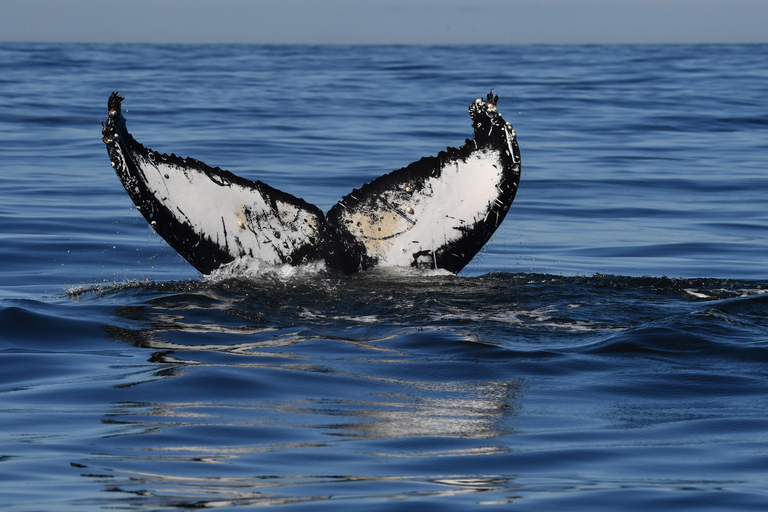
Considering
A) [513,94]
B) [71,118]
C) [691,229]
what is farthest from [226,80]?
[691,229]

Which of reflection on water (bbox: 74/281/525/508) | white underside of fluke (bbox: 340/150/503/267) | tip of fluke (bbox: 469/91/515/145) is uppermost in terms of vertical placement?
tip of fluke (bbox: 469/91/515/145)

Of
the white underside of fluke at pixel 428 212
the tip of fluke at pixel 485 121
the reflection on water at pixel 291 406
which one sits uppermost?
the tip of fluke at pixel 485 121

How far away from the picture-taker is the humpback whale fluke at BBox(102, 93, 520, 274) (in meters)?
6.61

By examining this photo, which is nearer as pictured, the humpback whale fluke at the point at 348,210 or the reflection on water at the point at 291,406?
the reflection on water at the point at 291,406

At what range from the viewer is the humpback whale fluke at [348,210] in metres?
6.61

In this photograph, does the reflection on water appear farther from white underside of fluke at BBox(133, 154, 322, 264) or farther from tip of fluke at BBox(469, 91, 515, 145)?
tip of fluke at BBox(469, 91, 515, 145)

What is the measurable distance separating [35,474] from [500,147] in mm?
3651

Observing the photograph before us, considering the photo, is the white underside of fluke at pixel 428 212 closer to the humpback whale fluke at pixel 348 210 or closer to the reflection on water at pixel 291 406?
the humpback whale fluke at pixel 348 210

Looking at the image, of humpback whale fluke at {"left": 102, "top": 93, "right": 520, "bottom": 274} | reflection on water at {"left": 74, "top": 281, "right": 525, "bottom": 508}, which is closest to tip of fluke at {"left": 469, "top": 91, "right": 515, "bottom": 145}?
humpback whale fluke at {"left": 102, "top": 93, "right": 520, "bottom": 274}

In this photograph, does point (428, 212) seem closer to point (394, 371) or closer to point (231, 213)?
point (231, 213)

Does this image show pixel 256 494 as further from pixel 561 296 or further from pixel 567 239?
pixel 567 239

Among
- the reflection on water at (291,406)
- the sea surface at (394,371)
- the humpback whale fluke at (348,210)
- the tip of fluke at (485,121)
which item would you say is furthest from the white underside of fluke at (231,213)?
the tip of fluke at (485,121)

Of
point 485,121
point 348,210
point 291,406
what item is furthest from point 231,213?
point 291,406

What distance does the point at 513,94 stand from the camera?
3225 cm
